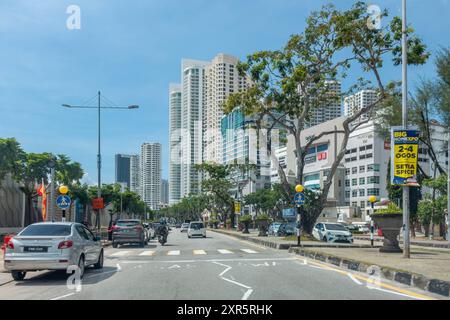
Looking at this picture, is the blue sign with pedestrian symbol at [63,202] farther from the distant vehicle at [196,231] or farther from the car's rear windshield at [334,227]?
the distant vehicle at [196,231]

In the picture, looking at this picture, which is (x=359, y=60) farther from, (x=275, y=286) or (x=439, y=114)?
(x=275, y=286)

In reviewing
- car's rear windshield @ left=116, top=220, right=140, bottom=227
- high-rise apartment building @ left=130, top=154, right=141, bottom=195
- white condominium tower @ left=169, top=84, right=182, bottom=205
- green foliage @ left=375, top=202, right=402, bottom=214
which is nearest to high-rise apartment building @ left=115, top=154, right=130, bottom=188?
high-rise apartment building @ left=130, top=154, right=141, bottom=195

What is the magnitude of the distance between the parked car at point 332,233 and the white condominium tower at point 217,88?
17737 mm

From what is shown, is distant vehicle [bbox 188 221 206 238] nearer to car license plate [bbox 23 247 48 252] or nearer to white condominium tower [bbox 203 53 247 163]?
white condominium tower [bbox 203 53 247 163]

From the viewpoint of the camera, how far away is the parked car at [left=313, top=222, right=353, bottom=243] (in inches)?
1363

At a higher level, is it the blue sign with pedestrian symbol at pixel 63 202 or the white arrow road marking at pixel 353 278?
the blue sign with pedestrian symbol at pixel 63 202

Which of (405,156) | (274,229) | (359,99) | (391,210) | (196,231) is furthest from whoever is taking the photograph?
(274,229)

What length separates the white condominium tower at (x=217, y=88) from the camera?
59.0 meters

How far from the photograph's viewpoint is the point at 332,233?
35031 mm

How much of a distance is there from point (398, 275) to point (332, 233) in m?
21.2

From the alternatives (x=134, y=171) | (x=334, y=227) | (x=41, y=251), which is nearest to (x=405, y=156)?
(x=41, y=251)

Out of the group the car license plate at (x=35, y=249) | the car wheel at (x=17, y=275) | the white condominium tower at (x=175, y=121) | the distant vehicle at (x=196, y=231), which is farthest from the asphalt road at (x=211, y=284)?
the white condominium tower at (x=175, y=121)

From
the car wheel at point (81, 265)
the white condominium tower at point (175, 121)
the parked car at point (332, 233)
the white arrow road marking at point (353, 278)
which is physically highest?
the white condominium tower at point (175, 121)

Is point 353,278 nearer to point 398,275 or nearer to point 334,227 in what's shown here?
point 398,275
